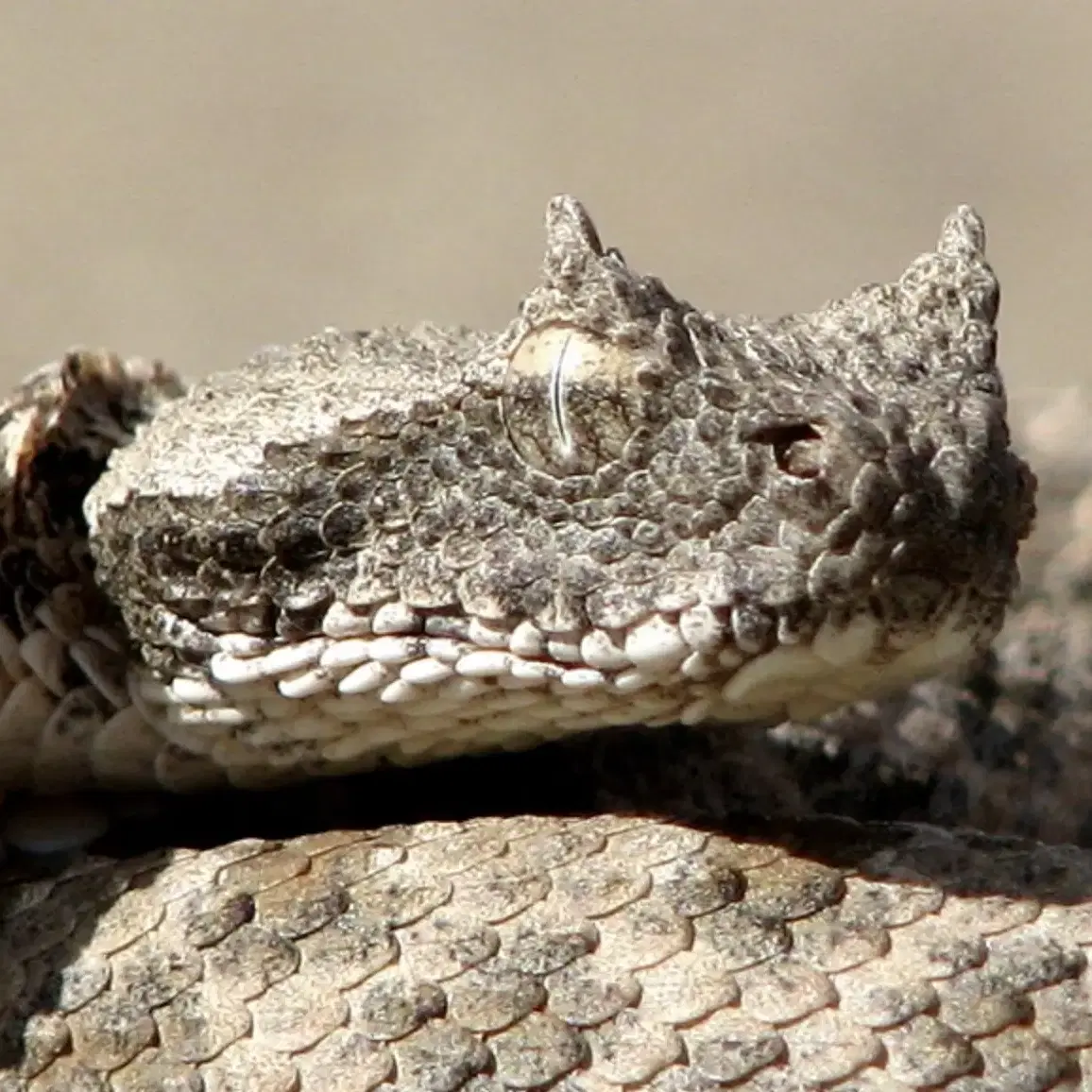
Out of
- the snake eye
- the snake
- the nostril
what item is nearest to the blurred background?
the snake

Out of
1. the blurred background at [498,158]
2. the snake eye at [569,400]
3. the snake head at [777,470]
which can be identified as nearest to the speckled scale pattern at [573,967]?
the snake head at [777,470]

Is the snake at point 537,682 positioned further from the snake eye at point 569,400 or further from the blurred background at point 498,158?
the blurred background at point 498,158

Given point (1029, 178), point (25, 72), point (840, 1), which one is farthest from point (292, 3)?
point (1029, 178)

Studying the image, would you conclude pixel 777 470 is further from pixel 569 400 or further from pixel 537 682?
pixel 537 682

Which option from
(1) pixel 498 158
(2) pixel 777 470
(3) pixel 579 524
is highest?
(1) pixel 498 158

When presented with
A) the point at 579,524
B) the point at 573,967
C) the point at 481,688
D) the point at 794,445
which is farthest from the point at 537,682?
the point at 794,445

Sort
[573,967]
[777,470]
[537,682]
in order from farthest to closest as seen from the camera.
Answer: [537,682] → [573,967] → [777,470]

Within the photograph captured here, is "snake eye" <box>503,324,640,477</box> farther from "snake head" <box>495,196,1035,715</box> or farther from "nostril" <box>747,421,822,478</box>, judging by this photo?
"nostril" <box>747,421,822,478</box>
